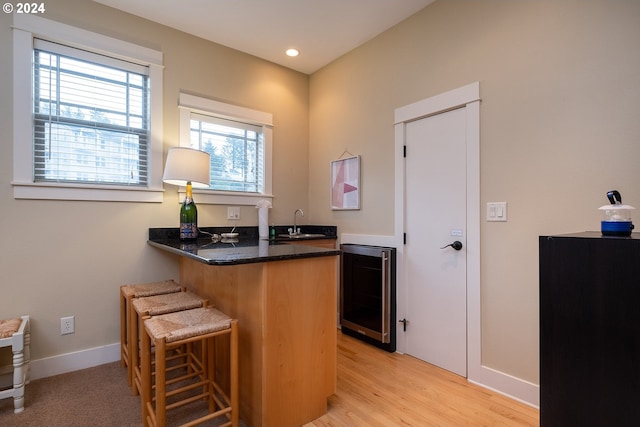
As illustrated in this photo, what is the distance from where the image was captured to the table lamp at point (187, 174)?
2.46m

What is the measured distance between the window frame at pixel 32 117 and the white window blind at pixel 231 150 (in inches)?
15.1

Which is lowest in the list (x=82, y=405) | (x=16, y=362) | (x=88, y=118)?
(x=82, y=405)

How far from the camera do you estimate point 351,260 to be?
305 centimetres

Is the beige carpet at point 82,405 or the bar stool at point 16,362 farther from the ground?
the bar stool at point 16,362

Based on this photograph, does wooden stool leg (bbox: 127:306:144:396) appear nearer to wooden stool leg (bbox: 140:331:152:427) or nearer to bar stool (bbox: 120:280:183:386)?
bar stool (bbox: 120:280:183:386)

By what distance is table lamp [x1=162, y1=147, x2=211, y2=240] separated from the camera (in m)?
2.46

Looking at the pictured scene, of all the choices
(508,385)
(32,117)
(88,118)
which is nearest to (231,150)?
(88,118)

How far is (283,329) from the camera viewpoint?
5.26 feet

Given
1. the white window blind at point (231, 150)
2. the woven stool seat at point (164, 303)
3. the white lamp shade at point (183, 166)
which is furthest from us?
the white window blind at point (231, 150)

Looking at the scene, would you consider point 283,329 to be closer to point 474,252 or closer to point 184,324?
point 184,324

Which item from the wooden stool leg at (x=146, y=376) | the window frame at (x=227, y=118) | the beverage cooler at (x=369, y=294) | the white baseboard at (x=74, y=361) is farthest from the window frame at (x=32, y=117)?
the beverage cooler at (x=369, y=294)

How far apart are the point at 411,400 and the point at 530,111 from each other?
1.93m

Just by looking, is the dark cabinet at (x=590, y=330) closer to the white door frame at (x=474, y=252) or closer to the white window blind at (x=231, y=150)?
the white door frame at (x=474, y=252)

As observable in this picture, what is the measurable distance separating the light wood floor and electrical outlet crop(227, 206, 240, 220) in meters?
1.69
